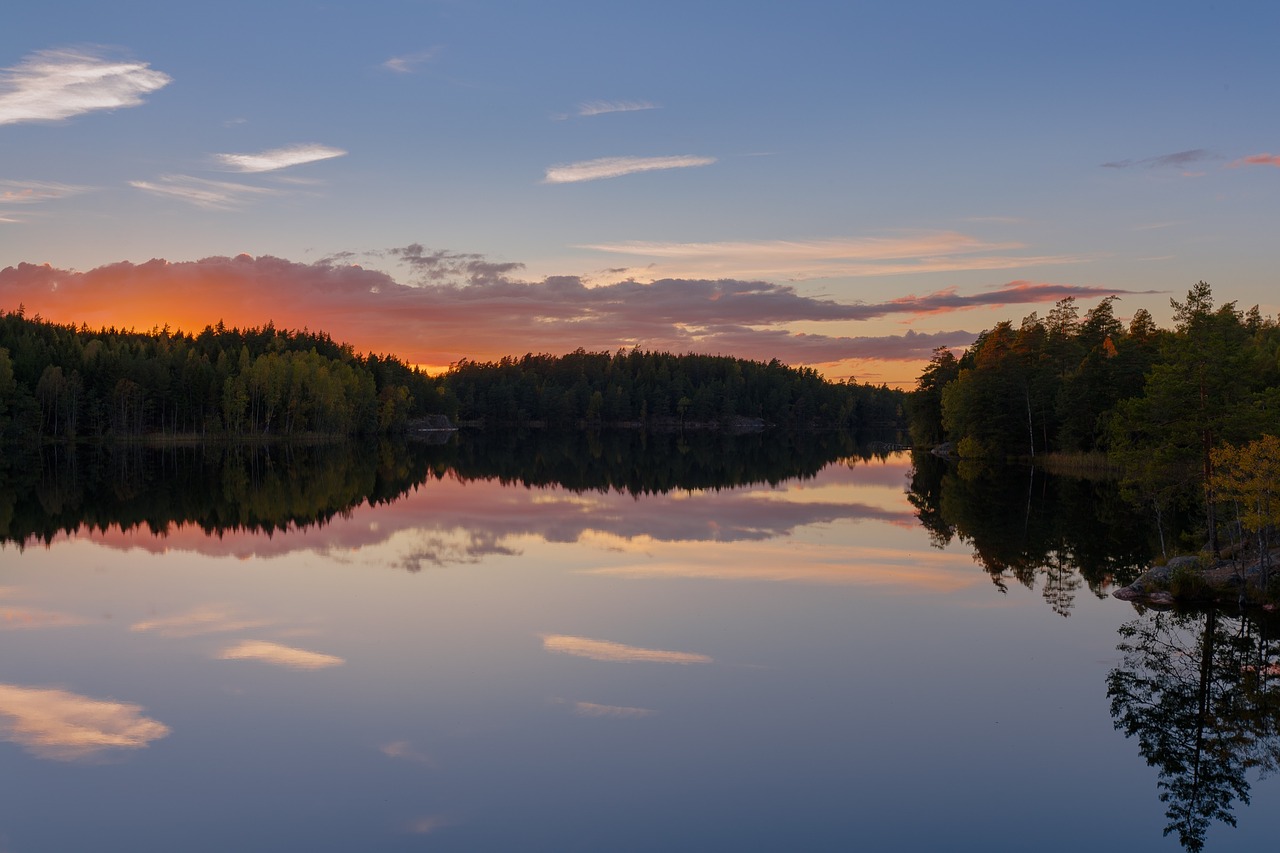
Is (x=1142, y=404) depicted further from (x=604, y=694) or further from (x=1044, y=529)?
(x=604, y=694)

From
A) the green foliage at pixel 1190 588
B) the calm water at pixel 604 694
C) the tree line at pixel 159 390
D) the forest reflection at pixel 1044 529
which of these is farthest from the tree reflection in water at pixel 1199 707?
the tree line at pixel 159 390

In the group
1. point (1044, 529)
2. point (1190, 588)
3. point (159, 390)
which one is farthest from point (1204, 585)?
point (159, 390)

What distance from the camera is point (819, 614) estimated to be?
1010 inches

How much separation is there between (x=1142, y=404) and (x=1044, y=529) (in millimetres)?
9965

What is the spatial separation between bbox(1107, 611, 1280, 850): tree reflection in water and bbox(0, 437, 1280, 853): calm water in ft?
0.31

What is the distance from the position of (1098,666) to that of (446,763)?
1447cm

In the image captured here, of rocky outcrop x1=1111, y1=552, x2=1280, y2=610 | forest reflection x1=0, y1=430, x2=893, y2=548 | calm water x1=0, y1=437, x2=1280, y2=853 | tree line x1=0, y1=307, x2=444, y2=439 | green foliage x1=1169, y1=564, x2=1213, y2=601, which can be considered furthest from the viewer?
tree line x1=0, y1=307, x2=444, y2=439

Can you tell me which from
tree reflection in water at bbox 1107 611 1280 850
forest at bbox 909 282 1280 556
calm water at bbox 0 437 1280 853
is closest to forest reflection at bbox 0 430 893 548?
calm water at bbox 0 437 1280 853

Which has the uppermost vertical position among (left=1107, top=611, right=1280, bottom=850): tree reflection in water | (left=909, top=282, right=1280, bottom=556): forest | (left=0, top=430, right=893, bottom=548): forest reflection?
(left=909, top=282, right=1280, bottom=556): forest

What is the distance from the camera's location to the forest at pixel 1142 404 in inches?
1223

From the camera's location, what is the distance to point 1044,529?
141 feet

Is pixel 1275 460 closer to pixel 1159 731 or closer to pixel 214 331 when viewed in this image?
pixel 1159 731

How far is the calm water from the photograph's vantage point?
13250mm

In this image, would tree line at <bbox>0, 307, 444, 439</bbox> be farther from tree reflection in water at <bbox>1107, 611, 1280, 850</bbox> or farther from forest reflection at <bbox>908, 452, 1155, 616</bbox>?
tree reflection in water at <bbox>1107, 611, 1280, 850</bbox>
